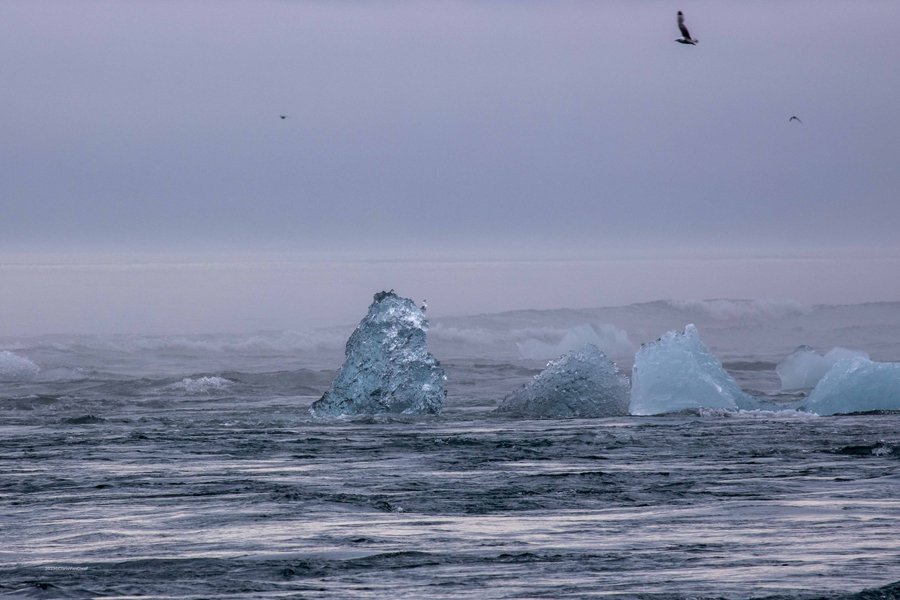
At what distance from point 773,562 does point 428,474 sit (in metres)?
5.91

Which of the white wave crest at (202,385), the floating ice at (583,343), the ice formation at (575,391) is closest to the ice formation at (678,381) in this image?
the ice formation at (575,391)

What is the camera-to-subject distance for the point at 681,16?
1577 cm

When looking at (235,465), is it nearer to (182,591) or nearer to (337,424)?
(337,424)

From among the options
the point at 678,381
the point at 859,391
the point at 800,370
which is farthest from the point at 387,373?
the point at 800,370

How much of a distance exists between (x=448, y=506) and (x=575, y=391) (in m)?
11.5

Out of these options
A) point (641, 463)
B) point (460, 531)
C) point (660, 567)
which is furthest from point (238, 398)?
point (660, 567)

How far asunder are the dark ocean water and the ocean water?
3cm

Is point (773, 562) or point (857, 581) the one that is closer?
point (857, 581)

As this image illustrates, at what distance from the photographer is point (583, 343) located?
5647 cm

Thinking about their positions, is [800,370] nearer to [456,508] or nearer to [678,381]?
[678,381]

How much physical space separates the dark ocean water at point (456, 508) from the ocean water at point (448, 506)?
1.2 inches

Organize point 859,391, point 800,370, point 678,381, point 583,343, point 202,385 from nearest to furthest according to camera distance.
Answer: point 859,391 < point 678,381 < point 800,370 < point 202,385 < point 583,343

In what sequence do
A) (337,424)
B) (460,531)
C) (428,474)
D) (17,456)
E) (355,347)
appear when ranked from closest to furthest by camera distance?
(460,531) → (428,474) → (17,456) → (337,424) → (355,347)

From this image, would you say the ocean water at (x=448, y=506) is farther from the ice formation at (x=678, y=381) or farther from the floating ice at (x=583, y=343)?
the floating ice at (x=583, y=343)
